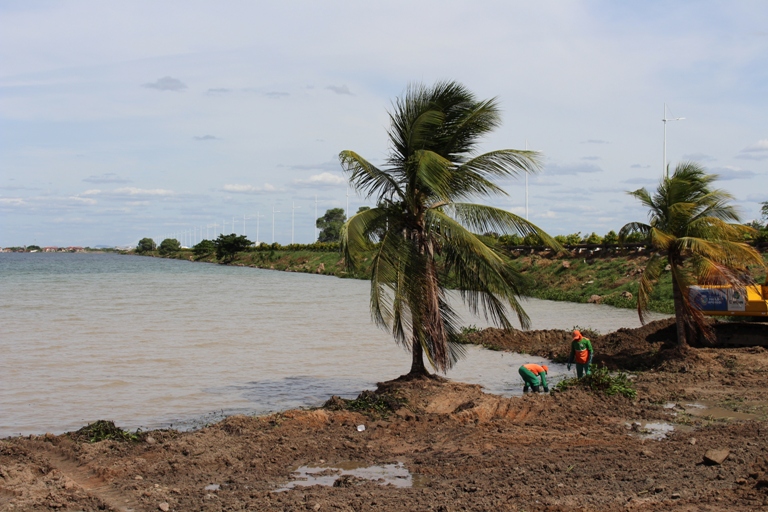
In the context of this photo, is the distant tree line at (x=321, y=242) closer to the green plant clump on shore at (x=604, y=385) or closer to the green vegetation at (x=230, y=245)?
the green vegetation at (x=230, y=245)

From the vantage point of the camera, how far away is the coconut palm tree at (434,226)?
11.5 metres

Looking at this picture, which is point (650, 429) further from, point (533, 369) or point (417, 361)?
point (417, 361)

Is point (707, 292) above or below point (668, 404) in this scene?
above

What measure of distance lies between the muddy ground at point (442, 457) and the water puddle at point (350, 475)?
0.04 m

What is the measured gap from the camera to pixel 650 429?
9820mm

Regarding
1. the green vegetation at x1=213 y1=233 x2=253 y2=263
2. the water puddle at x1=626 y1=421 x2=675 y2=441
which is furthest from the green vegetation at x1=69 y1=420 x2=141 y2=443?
the green vegetation at x1=213 y1=233 x2=253 y2=263

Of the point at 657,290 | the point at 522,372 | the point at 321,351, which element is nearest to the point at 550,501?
the point at 522,372

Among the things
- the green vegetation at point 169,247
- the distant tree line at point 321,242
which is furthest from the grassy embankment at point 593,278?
the green vegetation at point 169,247

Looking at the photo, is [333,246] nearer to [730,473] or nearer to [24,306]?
[24,306]

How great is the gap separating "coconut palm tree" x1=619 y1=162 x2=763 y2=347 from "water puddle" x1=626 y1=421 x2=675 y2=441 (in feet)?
16.9

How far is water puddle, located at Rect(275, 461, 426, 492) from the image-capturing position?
7836 millimetres

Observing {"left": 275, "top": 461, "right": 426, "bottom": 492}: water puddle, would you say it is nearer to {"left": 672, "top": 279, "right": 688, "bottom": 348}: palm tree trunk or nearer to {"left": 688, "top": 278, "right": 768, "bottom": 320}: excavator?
{"left": 672, "top": 279, "right": 688, "bottom": 348}: palm tree trunk

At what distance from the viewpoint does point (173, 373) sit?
16.0 m

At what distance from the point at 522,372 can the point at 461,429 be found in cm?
356
